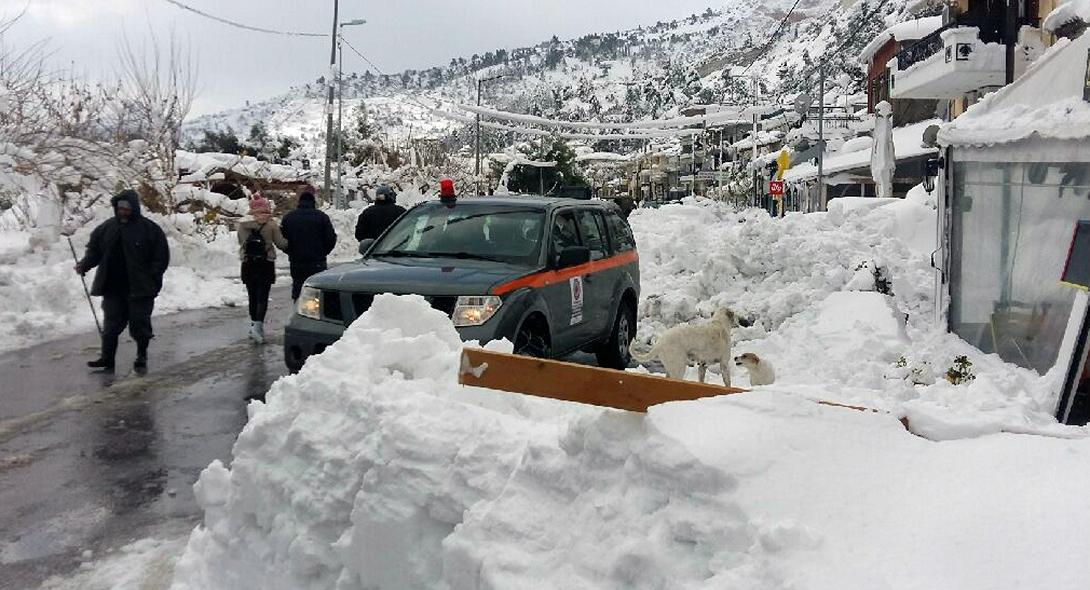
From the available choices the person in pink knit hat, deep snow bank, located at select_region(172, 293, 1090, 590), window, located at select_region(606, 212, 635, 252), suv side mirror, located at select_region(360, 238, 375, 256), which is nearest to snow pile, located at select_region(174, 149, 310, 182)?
the person in pink knit hat

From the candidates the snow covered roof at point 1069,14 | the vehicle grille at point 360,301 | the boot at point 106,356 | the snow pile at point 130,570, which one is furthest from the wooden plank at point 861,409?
the snow covered roof at point 1069,14

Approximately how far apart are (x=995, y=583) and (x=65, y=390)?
7.81 meters

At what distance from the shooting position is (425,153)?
158 feet

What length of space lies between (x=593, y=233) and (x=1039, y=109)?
13.0ft

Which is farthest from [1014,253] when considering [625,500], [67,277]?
[67,277]

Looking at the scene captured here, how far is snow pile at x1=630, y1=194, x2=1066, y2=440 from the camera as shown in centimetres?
712

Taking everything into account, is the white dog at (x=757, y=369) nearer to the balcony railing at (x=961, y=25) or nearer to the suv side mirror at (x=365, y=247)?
the suv side mirror at (x=365, y=247)

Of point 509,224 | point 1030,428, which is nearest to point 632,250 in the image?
point 509,224

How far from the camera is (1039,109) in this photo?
771cm

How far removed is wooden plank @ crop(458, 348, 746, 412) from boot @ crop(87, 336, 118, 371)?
6.75 m

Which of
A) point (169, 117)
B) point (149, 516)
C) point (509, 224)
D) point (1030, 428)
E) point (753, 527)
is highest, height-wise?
point (169, 117)

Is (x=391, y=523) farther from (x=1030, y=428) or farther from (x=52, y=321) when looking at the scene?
(x=52, y=321)

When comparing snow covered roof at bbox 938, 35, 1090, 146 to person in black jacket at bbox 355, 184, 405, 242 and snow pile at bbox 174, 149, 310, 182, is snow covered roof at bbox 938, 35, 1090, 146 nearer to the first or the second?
person in black jacket at bbox 355, 184, 405, 242

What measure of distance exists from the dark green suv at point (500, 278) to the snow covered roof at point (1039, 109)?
3.54 meters
